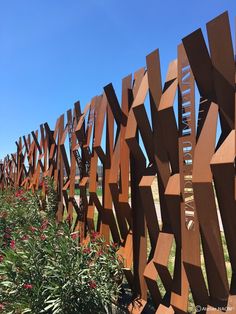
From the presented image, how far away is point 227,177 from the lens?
8.97ft

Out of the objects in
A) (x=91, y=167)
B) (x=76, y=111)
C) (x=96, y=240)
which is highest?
(x=76, y=111)

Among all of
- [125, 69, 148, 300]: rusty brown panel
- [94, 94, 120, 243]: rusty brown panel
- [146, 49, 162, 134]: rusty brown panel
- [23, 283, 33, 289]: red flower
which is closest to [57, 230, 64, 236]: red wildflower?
[94, 94, 120, 243]: rusty brown panel

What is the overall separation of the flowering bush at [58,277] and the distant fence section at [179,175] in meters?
0.34

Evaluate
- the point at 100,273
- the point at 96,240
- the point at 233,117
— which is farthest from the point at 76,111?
the point at 233,117

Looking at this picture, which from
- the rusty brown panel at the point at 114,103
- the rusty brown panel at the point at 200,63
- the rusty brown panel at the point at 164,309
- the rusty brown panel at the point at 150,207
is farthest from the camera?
the rusty brown panel at the point at 114,103

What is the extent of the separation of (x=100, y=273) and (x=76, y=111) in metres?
3.60

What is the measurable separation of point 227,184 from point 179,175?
635mm

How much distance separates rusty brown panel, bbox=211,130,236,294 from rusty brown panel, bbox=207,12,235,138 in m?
0.19

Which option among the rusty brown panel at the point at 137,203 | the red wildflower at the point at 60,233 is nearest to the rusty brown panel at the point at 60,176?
the red wildflower at the point at 60,233

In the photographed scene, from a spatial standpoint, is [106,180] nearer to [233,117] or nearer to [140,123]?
[140,123]

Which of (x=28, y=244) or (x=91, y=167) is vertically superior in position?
(x=91, y=167)

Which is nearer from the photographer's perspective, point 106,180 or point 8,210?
point 106,180

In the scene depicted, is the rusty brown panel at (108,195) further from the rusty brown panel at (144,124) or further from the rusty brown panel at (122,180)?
the rusty brown panel at (144,124)

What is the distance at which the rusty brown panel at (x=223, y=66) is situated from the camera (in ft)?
9.46
